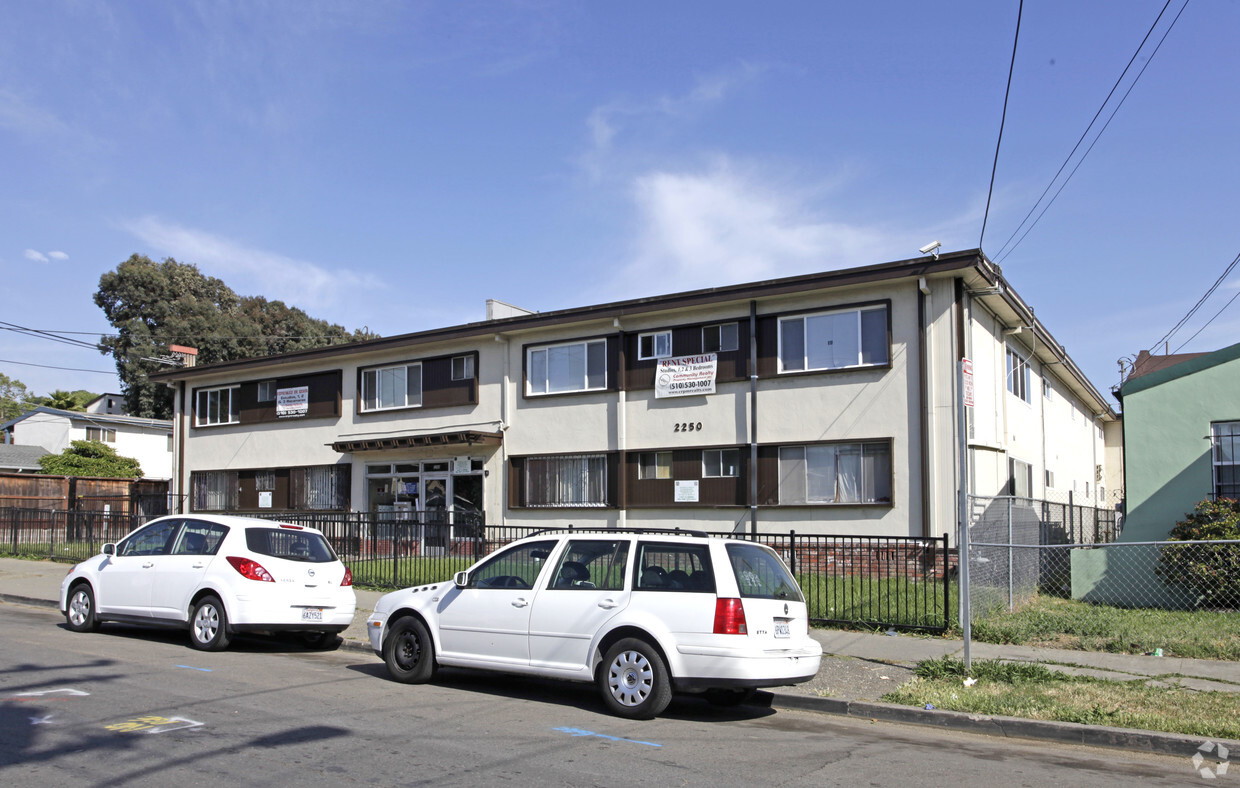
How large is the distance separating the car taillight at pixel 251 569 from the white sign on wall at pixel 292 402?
1725cm

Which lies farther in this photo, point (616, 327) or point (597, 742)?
point (616, 327)

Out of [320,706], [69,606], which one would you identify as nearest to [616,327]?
[69,606]

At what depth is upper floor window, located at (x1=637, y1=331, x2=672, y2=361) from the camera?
72.0 ft

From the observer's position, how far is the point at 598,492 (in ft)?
74.7

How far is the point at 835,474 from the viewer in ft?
64.8

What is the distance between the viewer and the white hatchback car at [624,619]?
8219 millimetres

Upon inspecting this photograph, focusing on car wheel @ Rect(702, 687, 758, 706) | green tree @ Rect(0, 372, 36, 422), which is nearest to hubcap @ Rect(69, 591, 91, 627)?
car wheel @ Rect(702, 687, 758, 706)

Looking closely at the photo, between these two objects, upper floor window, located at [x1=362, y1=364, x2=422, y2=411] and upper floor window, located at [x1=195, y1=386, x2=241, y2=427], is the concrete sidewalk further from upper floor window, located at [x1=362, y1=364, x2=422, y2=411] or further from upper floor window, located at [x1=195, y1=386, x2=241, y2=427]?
upper floor window, located at [x1=195, y1=386, x2=241, y2=427]

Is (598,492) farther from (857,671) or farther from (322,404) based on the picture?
(857,671)

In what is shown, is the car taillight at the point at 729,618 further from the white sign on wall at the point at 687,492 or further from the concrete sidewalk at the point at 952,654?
the white sign on wall at the point at 687,492

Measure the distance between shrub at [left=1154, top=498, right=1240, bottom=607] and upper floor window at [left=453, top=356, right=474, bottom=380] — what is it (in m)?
16.2

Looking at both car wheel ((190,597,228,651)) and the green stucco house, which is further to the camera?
the green stucco house

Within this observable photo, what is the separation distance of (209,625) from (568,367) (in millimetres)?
13011

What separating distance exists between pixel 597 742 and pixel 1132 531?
474 inches
